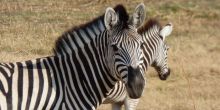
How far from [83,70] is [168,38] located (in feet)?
36.1

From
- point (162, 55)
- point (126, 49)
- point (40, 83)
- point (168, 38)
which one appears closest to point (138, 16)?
point (126, 49)

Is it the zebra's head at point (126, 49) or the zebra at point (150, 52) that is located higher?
the zebra's head at point (126, 49)

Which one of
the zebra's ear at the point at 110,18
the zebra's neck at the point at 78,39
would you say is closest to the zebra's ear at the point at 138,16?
the zebra's ear at the point at 110,18

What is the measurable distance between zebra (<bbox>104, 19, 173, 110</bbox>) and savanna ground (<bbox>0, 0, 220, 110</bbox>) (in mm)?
1464

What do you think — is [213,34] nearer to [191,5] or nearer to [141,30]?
[191,5]

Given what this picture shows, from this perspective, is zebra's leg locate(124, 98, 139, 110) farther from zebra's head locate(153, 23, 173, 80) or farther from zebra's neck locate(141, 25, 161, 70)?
zebra's head locate(153, 23, 173, 80)

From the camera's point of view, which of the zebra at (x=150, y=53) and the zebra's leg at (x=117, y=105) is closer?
the zebra at (x=150, y=53)

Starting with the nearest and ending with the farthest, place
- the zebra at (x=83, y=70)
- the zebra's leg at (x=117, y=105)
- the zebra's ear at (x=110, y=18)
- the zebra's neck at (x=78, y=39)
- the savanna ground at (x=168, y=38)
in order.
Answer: the zebra at (x=83, y=70) → the zebra's ear at (x=110, y=18) → the zebra's neck at (x=78, y=39) → the zebra's leg at (x=117, y=105) → the savanna ground at (x=168, y=38)

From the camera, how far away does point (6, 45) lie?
42.8 ft

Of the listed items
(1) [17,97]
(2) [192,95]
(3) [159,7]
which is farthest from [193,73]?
(3) [159,7]

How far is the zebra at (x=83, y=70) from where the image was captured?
4.77 metres

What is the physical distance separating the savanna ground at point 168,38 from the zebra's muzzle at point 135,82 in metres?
4.12

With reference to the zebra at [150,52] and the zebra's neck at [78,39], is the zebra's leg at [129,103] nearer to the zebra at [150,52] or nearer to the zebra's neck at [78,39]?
the zebra at [150,52]

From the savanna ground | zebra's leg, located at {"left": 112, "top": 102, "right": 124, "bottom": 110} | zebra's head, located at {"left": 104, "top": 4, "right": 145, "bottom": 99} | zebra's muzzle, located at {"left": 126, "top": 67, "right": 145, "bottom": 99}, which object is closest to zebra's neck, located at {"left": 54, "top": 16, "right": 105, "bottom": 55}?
zebra's head, located at {"left": 104, "top": 4, "right": 145, "bottom": 99}
